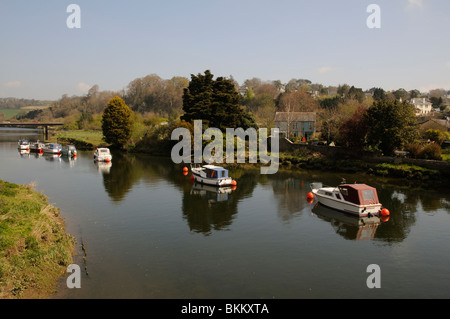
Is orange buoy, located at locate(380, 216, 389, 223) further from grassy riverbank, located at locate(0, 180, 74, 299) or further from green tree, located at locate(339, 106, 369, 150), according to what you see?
green tree, located at locate(339, 106, 369, 150)

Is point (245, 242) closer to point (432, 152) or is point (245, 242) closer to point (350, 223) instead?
point (350, 223)

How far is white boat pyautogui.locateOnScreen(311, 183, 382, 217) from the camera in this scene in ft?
100

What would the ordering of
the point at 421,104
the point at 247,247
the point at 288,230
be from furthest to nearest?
the point at 421,104
the point at 288,230
the point at 247,247

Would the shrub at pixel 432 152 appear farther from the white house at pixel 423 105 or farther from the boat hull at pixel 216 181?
the white house at pixel 423 105

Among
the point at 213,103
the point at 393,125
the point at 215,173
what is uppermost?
the point at 213,103

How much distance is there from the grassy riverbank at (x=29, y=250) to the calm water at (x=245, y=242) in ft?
3.29

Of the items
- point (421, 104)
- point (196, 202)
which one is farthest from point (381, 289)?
point (421, 104)

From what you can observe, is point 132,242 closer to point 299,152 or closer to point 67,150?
point 299,152

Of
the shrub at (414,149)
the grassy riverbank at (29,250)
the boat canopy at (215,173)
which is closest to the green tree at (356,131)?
the shrub at (414,149)

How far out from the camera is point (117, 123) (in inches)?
3312

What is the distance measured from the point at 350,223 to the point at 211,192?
1662 centimetres

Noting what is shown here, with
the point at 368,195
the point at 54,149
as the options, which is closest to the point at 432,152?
the point at 368,195

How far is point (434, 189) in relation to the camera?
41.2 m

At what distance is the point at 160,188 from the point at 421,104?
430 ft
